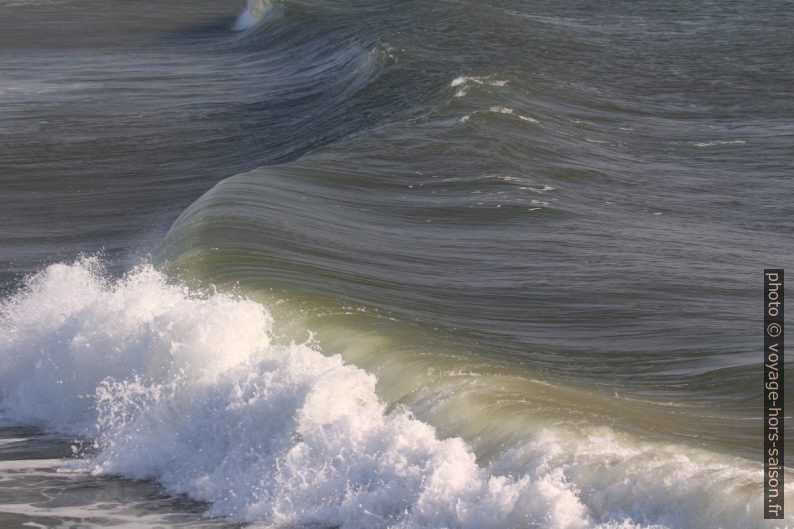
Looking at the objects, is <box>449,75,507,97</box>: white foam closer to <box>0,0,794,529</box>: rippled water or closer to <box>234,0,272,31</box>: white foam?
<box>0,0,794,529</box>: rippled water

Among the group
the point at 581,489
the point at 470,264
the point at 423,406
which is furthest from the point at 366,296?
the point at 581,489

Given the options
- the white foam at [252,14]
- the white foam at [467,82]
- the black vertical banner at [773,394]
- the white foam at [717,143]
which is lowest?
the black vertical banner at [773,394]

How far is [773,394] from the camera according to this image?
997 centimetres

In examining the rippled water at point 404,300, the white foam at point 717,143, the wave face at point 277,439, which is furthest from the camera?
the white foam at point 717,143

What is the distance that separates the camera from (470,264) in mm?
13641

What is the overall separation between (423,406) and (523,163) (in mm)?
8752

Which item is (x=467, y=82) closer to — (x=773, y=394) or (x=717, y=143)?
(x=717, y=143)

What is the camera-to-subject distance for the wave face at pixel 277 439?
8266mm

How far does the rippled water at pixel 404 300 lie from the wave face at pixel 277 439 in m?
0.02

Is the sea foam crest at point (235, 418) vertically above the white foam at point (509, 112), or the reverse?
the white foam at point (509, 112)

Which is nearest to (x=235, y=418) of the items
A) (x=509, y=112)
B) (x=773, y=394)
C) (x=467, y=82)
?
(x=773, y=394)

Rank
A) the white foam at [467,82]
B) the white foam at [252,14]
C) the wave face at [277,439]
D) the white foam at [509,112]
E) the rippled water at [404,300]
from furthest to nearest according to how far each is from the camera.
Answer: the white foam at [252,14] < the white foam at [467,82] < the white foam at [509,112] < the rippled water at [404,300] < the wave face at [277,439]

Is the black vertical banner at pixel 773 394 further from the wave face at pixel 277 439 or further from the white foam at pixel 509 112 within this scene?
the white foam at pixel 509 112

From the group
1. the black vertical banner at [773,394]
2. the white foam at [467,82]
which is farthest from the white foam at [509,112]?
the black vertical banner at [773,394]
